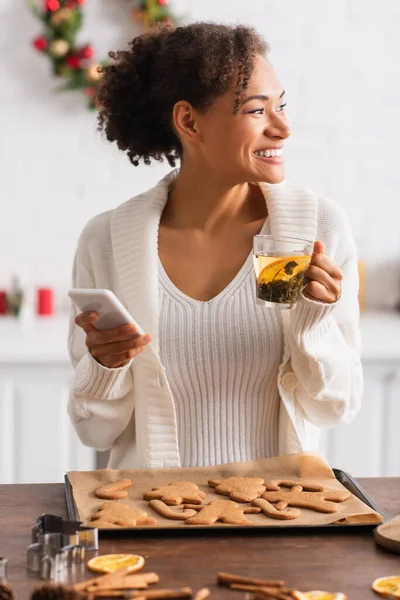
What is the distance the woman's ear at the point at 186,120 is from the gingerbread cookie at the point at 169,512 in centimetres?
82

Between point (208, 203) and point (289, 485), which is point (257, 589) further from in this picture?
point (208, 203)

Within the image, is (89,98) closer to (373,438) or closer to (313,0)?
(313,0)

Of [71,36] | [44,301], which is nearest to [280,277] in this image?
[44,301]

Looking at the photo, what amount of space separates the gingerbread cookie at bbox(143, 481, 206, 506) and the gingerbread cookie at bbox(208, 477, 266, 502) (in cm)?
3

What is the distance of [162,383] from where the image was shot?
77.5 inches

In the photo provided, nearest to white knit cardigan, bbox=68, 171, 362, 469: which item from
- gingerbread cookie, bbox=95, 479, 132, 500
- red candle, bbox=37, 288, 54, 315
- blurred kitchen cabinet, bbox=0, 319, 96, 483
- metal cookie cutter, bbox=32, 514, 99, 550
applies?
gingerbread cookie, bbox=95, 479, 132, 500

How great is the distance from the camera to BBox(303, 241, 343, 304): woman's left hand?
169 cm

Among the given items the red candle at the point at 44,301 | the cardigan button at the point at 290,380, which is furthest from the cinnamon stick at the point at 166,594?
the red candle at the point at 44,301

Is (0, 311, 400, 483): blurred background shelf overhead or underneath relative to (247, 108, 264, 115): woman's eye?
underneath

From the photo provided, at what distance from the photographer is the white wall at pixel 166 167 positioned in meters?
3.62

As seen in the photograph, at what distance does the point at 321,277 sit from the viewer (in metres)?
1.70

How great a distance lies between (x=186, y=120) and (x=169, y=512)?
0.87 meters

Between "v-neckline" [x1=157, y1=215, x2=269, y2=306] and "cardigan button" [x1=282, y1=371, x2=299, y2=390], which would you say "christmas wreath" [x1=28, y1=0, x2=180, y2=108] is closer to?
"v-neckline" [x1=157, y1=215, x2=269, y2=306]

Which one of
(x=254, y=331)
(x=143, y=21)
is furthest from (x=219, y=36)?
(x=143, y=21)
